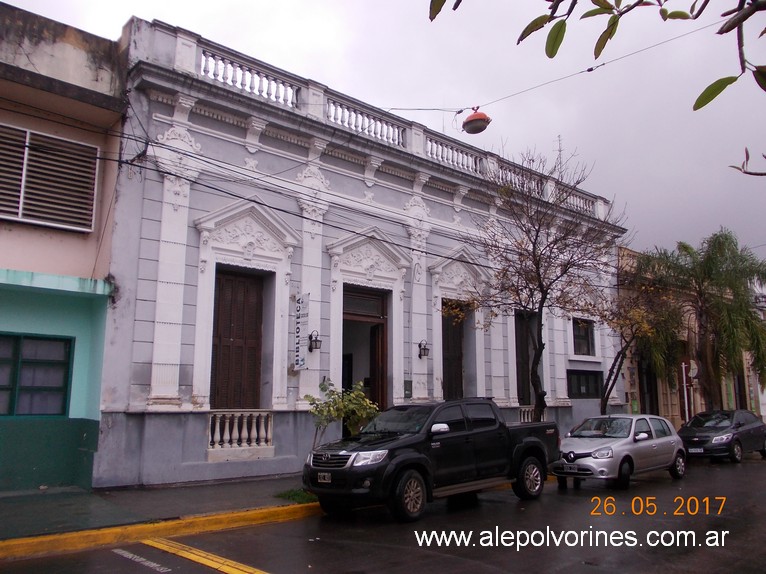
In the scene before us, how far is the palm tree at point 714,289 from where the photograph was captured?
76.3 ft

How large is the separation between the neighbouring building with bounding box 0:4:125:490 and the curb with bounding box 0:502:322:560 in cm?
313

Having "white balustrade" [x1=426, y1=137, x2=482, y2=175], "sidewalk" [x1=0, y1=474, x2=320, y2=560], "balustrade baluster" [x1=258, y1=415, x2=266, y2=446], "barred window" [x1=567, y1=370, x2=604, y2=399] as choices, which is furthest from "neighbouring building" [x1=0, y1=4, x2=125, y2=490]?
"barred window" [x1=567, y1=370, x2=604, y2=399]

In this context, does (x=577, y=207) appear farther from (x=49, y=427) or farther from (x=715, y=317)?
(x=49, y=427)

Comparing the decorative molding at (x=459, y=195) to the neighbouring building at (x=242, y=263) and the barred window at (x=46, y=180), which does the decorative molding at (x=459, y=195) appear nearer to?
the neighbouring building at (x=242, y=263)

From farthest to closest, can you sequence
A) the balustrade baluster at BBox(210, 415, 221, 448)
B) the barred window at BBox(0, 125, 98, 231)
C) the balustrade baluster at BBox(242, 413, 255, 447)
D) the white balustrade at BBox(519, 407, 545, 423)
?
Result: the white balustrade at BBox(519, 407, 545, 423), the balustrade baluster at BBox(242, 413, 255, 447), the balustrade baluster at BBox(210, 415, 221, 448), the barred window at BBox(0, 125, 98, 231)

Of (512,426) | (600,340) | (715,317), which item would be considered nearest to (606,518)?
(512,426)

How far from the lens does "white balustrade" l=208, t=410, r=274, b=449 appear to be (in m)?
13.2

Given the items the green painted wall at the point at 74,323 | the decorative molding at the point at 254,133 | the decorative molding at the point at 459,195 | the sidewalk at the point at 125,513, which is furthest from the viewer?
the decorative molding at the point at 459,195

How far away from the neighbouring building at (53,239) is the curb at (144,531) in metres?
3.13

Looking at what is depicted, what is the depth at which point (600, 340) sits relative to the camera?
A: 23.7 m

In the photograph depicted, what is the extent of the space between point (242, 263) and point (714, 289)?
1789cm

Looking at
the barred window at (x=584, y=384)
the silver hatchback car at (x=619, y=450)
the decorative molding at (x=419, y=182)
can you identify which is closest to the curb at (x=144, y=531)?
the silver hatchback car at (x=619, y=450)

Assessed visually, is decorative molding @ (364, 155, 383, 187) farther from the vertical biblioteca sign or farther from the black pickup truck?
the black pickup truck

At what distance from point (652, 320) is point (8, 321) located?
17.5 metres
